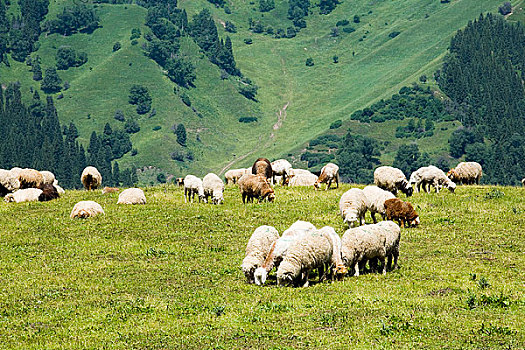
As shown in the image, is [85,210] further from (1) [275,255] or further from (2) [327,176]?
(2) [327,176]

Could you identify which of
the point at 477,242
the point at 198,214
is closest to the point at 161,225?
the point at 198,214

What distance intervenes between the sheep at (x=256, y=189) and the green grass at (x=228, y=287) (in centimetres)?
214

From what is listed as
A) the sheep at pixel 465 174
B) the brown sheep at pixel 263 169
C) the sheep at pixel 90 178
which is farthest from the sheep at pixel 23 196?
the sheep at pixel 465 174

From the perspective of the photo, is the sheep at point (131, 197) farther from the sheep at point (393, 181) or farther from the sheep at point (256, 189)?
the sheep at point (393, 181)

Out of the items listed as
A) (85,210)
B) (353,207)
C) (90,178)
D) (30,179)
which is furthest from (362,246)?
(90,178)

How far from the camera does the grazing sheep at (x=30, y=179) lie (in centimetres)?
4875

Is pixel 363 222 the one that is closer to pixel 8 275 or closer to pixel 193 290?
pixel 193 290

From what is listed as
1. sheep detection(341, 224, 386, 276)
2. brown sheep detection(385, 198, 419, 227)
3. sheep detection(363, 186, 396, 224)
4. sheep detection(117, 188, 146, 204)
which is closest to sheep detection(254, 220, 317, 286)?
sheep detection(341, 224, 386, 276)

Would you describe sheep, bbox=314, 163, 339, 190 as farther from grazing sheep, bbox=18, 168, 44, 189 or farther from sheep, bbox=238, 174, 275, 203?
grazing sheep, bbox=18, 168, 44, 189

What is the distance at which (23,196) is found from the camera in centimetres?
4484

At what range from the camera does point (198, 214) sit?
38.4m

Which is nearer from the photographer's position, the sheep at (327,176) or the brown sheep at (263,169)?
the sheep at (327,176)

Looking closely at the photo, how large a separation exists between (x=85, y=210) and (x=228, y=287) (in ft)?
52.4

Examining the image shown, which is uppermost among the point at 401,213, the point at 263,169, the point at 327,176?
the point at 263,169
